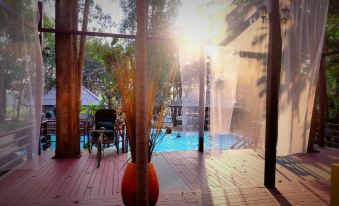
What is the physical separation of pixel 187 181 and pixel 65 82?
10.1 feet

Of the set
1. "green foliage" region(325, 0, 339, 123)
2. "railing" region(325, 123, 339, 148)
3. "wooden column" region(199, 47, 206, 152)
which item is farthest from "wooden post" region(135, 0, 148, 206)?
"green foliage" region(325, 0, 339, 123)

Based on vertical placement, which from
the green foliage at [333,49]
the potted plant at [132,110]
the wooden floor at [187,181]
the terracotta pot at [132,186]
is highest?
the green foliage at [333,49]

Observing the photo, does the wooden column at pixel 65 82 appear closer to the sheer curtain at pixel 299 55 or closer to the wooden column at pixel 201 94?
the wooden column at pixel 201 94

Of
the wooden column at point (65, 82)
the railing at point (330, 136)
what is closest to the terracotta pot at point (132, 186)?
the wooden column at point (65, 82)

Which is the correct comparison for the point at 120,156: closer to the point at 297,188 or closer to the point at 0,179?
the point at 0,179

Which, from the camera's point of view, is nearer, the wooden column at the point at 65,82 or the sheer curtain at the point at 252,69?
the sheer curtain at the point at 252,69

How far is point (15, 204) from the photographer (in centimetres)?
316

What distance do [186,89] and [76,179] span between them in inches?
114

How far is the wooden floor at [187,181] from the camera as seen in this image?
3.35m

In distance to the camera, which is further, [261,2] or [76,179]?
[261,2]

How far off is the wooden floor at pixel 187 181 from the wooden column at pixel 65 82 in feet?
1.25

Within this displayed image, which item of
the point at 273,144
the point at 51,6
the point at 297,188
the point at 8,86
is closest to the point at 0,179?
the point at 8,86

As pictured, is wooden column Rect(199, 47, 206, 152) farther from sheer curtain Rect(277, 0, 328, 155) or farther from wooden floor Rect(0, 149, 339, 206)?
sheer curtain Rect(277, 0, 328, 155)

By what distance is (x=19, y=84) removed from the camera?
3848 millimetres
